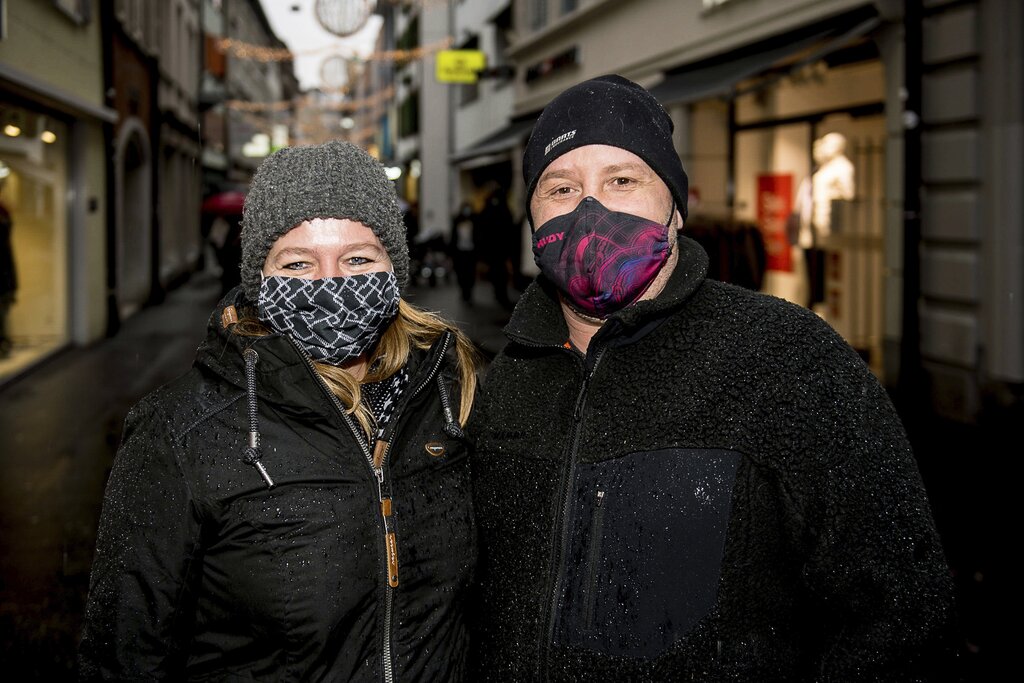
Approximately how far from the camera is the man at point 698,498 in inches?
67.6

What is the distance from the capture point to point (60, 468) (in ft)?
22.7

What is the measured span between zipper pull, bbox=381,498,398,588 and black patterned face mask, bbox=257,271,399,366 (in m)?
0.40

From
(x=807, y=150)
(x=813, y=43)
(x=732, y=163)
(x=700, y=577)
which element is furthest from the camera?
(x=732, y=163)

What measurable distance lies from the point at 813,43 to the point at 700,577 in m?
8.28

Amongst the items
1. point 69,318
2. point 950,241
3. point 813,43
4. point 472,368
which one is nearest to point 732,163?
point 813,43

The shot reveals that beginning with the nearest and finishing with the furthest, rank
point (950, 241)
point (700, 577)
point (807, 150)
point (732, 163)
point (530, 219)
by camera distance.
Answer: point (700, 577)
point (530, 219)
point (950, 241)
point (807, 150)
point (732, 163)

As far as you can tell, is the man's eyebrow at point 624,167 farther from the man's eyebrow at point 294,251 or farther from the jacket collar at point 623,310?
the man's eyebrow at point 294,251

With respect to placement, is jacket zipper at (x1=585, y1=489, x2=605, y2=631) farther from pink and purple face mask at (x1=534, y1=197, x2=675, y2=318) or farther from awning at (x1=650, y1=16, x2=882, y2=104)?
awning at (x1=650, y1=16, x2=882, y2=104)

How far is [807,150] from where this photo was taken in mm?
10836

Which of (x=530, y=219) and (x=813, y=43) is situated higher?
(x=813, y=43)

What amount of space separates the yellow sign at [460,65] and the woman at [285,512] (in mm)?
20686

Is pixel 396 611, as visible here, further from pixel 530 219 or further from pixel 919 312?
pixel 919 312

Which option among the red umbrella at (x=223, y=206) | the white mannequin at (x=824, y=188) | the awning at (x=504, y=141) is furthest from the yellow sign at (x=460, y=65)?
the white mannequin at (x=824, y=188)

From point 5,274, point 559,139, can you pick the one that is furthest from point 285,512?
point 5,274
